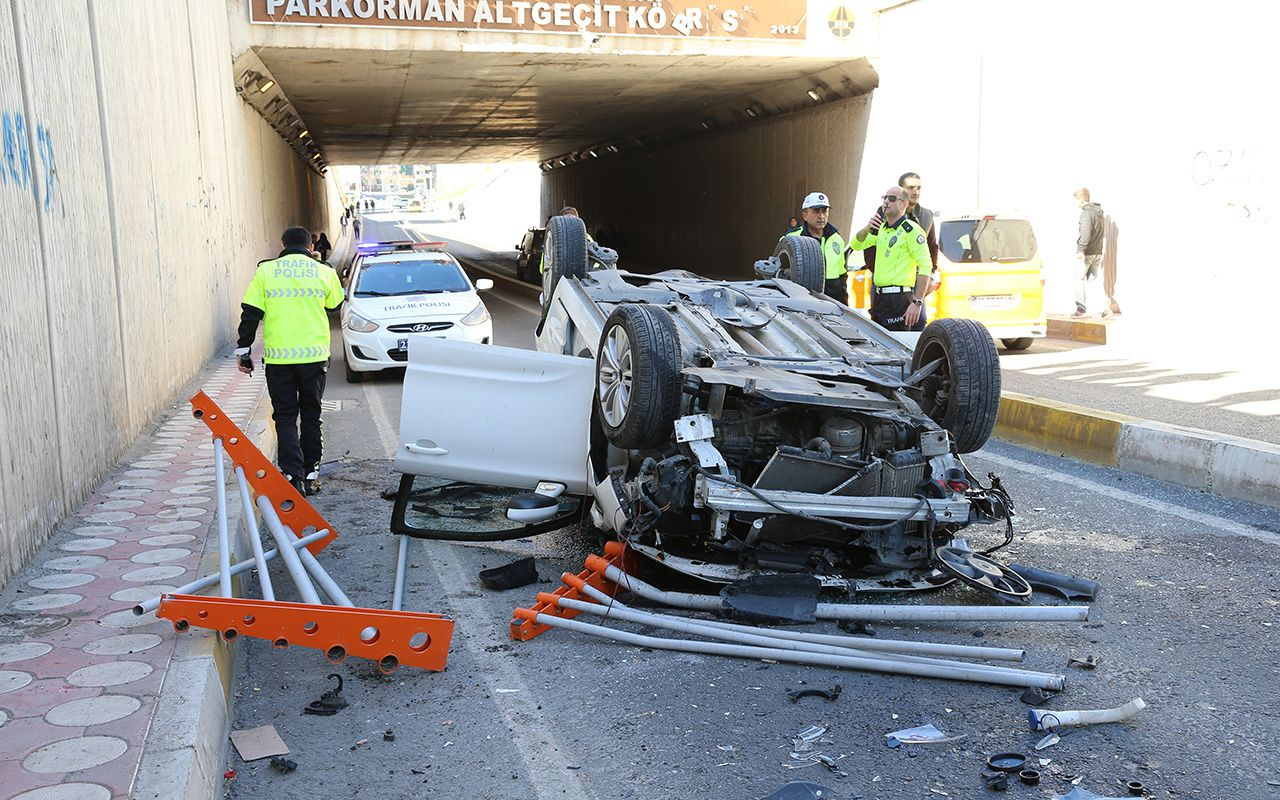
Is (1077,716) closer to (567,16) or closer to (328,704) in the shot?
(328,704)

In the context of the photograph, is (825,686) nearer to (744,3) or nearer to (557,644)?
(557,644)

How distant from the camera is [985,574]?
494 cm

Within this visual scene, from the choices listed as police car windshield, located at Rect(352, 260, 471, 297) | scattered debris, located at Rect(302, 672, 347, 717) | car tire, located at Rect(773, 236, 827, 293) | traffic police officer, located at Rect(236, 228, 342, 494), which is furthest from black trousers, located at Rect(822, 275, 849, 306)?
scattered debris, located at Rect(302, 672, 347, 717)

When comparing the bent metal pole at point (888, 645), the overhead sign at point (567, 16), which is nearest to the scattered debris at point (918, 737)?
the bent metal pole at point (888, 645)

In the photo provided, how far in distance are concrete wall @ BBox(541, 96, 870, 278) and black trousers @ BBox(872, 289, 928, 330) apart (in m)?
13.0

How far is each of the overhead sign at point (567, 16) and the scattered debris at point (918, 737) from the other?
1695cm

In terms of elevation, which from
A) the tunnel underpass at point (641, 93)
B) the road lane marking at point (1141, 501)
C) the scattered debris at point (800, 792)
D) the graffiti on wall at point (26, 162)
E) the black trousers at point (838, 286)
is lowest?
the road lane marking at point (1141, 501)

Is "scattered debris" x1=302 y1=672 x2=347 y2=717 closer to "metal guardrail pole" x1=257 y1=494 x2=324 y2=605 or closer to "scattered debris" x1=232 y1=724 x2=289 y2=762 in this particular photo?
"scattered debris" x1=232 y1=724 x2=289 y2=762

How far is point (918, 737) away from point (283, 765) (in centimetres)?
215

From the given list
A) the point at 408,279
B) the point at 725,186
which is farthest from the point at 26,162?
the point at 725,186

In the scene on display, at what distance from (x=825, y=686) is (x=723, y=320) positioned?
2485mm

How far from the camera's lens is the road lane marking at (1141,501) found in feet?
19.7

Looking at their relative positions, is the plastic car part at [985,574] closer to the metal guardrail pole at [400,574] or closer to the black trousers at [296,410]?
the metal guardrail pole at [400,574]

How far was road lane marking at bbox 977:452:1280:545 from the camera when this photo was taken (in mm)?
6012
